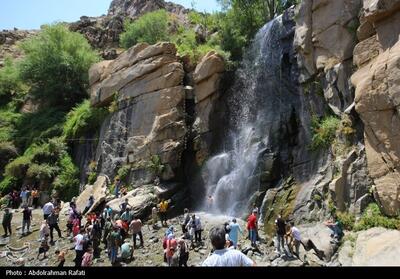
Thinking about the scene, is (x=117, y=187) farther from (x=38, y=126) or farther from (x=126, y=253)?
(x=38, y=126)

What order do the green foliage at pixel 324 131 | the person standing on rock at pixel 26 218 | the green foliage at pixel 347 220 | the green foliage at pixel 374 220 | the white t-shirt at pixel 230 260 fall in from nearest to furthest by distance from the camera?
the white t-shirt at pixel 230 260, the green foliage at pixel 374 220, the green foliage at pixel 347 220, the green foliage at pixel 324 131, the person standing on rock at pixel 26 218

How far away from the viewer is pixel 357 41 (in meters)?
21.7

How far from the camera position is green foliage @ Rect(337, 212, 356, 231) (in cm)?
1774

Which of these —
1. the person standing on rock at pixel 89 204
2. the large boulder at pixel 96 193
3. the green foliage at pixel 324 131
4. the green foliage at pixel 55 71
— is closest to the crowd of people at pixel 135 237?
the person standing on rock at pixel 89 204

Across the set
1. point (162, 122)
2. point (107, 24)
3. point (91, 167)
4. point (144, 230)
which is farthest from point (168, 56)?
point (107, 24)

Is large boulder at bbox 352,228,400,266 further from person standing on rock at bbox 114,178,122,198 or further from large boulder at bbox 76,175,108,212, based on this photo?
large boulder at bbox 76,175,108,212

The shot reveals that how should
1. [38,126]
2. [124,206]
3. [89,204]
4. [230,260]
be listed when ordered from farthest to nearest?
[38,126], [89,204], [124,206], [230,260]

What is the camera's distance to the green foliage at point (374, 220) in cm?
1608

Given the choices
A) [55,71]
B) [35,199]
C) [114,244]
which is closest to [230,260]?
[114,244]

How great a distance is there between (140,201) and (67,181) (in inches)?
409

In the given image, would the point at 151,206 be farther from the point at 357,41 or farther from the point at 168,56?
the point at 357,41

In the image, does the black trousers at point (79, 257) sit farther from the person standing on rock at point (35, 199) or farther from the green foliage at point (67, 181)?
the green foliage at point (67, 181)

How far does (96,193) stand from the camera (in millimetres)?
30906

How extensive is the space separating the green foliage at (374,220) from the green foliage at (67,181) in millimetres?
24620
